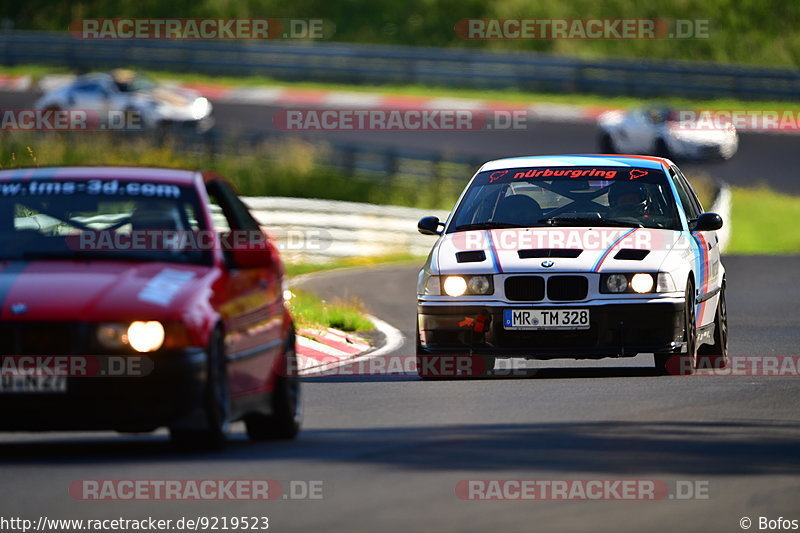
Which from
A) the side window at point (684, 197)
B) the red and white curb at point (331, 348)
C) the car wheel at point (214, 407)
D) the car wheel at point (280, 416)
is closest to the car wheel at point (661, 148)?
the red and white curb at point (331, 348)

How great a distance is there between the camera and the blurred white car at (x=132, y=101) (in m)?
39.2

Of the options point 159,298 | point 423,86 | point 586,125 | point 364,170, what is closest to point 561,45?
point 423,86

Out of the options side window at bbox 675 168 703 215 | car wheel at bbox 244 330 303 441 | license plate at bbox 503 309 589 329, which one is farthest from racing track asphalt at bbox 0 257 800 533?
side window at bbox 675 168 703 215

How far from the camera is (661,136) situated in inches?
1454

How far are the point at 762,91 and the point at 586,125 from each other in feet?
15.8

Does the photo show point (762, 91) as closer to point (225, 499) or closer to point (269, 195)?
point (269, 195)

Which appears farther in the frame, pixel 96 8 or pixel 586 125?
pixel 96 8

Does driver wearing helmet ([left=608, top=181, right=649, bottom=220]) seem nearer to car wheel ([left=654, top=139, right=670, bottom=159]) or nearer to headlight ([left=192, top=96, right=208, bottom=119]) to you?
car wheel ([left=654, top=139, right=670, bottom=159])

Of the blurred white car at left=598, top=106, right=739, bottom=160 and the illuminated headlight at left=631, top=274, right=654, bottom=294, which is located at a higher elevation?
the illuminated headlight at left=631, top=274, right=654, bottom=294

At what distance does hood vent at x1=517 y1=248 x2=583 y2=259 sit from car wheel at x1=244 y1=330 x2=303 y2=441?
10.3 feet

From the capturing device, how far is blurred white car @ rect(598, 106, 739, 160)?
36.7 meters

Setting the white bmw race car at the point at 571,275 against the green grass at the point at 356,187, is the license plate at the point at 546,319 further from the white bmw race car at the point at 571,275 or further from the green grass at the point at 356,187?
the green grass at the point at 356,187

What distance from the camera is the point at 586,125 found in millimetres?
41250

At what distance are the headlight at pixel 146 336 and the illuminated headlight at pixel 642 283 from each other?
4764 mm
